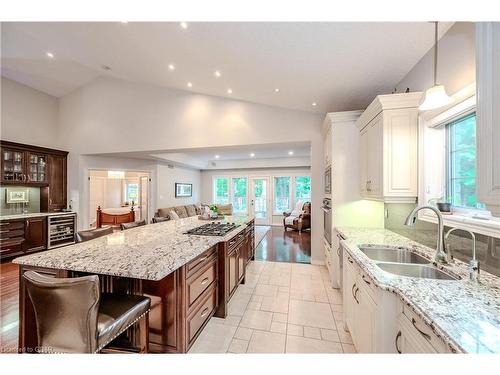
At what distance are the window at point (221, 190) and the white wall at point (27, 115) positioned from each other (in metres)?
5.49

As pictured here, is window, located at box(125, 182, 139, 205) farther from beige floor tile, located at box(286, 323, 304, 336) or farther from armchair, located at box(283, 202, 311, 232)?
beige floor tile, located at box(286, 323, 304, 336)

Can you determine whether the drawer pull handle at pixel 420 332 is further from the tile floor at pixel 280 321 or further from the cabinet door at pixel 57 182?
the cabinet door at pixel 57 182

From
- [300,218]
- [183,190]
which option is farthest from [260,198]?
[183,190]

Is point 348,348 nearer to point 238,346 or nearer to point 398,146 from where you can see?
point 238,346

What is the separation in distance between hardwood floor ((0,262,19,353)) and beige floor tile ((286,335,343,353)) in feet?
7.84

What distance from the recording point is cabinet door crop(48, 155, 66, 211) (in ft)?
16.9

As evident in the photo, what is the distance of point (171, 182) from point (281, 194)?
14.4 ft

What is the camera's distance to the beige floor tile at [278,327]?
6.92 ft

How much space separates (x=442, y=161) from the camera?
6.73ft

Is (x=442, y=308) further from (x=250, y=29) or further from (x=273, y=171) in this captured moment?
(x=273, y=171)

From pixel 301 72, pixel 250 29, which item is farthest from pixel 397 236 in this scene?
pixel 250 29

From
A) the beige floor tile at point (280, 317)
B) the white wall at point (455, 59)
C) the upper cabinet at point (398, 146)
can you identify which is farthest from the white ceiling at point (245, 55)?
the beige floor tile at point (280, 317)

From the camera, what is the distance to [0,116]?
4457 millimetres
